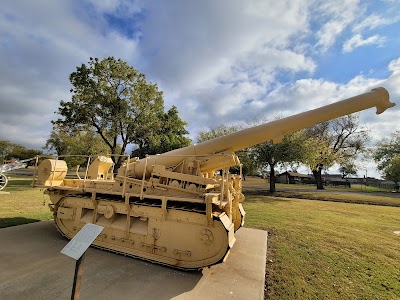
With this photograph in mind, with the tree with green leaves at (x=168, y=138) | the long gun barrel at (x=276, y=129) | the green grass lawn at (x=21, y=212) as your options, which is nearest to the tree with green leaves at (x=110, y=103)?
the tree with green leaves at (x=168, y=138)

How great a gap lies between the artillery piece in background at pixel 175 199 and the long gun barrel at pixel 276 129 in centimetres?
2

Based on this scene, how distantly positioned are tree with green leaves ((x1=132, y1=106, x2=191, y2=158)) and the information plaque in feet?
68.6

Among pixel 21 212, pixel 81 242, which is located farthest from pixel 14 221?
pixel 81 242

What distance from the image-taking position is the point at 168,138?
2645cm

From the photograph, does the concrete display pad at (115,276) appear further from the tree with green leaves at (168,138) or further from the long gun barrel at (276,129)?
the tree with green leaves at (168,138)

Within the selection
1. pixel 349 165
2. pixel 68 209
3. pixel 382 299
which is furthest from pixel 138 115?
pixel 349 165

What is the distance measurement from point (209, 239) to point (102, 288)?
2.18m

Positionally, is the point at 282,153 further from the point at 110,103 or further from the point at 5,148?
the point at 5,148

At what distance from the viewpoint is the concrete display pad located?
4.12 meters

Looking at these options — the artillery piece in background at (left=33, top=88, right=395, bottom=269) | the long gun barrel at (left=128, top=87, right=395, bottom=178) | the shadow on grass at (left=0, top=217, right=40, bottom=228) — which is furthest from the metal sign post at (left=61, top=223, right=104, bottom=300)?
the shadow on grass at (left=0, top=217, right=40, bottom=228)

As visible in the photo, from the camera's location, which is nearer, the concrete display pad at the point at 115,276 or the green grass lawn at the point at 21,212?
the concrete display pad at the point at 115,276

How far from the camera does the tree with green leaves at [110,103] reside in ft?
64.4

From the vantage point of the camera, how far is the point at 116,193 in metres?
6.13

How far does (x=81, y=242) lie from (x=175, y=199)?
2.50 meters
